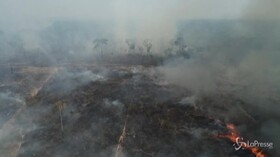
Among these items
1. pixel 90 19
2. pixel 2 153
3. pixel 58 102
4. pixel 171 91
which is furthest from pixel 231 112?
pixel 90 19

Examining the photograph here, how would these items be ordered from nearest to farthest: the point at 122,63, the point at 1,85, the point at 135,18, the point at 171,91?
the point at 171,91, the point at 1,85, the point at 122,63, the point at 135,18

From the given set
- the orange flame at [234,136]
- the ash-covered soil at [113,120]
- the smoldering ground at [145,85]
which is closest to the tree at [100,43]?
the smoldering ground at [145,85]

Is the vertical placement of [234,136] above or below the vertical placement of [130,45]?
below

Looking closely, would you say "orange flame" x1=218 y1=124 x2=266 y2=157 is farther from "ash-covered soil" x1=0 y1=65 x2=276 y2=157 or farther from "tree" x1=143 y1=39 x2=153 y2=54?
"tree" x1=143 y1=39 x2=153 y2=54

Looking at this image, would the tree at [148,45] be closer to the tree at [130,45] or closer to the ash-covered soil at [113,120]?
the tree at [130,45]

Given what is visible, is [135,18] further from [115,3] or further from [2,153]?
[2,153]

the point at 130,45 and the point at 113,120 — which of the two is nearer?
the point at 113,120

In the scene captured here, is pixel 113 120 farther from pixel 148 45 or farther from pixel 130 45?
pixel 148 45

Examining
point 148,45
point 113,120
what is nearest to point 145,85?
point 113,120
